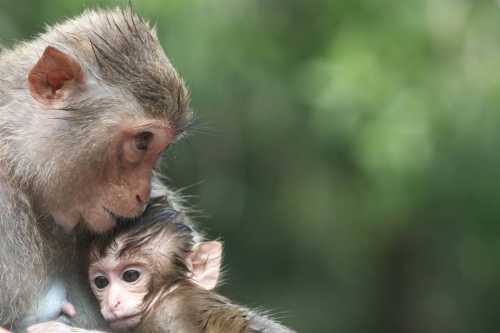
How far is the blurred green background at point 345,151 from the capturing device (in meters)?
8.90

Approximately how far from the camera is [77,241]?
4.92 m

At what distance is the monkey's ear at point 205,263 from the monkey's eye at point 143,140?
0.63 meters

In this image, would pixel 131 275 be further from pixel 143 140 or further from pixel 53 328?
pixel 143 140

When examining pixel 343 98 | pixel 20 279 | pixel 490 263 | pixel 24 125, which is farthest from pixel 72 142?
pixel 490 263

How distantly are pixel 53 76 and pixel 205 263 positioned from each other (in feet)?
3.85

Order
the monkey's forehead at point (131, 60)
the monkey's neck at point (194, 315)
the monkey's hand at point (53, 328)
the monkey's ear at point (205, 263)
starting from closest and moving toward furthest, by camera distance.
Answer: the monkey's hand at point (53, 328)
the monkey's neck at point (194, 315)
the monkey's forehead at point (131, 60)
the monkey's ear at point (205, 263)

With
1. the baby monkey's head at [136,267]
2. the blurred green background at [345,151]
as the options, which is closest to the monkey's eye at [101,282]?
the baby monkey's head at [136,267]

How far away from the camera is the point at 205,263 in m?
5.10

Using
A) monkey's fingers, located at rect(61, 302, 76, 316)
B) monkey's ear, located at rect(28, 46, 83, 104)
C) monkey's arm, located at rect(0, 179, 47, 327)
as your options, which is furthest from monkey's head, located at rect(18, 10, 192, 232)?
monkey's fingers, located at rect(61, 302, 76, 316)

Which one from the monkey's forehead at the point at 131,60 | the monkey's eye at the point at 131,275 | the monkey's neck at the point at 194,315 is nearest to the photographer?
the monkey's neck at the point at 194,315

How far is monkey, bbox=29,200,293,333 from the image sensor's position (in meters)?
4.67

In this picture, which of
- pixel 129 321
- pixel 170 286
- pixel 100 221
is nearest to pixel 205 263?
pixel 170 286

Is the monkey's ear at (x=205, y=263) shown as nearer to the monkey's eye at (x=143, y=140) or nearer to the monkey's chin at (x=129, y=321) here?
the monkey's chin at (x=129, y=321)

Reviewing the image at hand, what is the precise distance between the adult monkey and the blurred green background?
3.39 m
